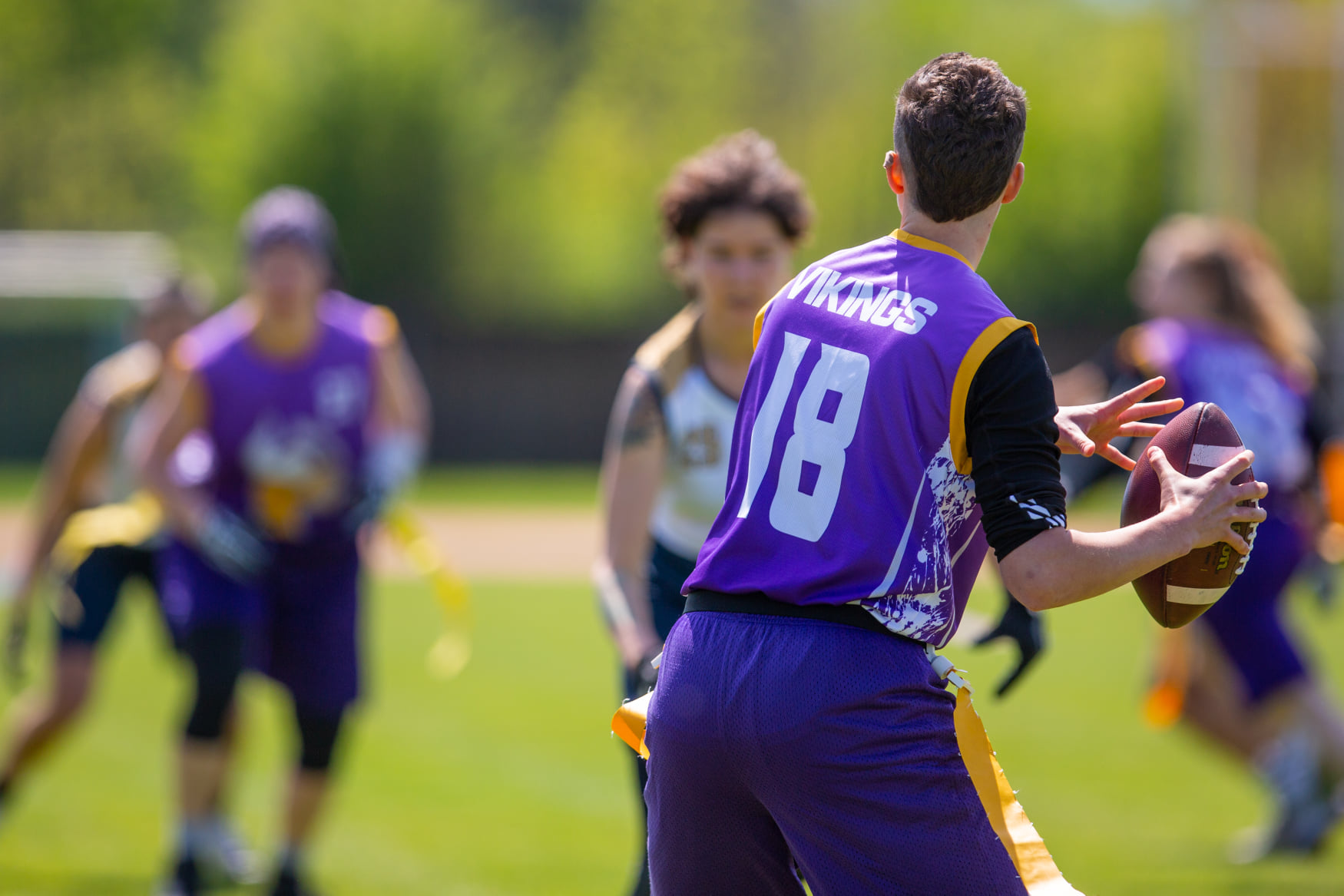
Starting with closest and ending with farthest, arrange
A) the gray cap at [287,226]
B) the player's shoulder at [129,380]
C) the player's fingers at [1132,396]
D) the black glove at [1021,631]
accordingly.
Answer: the player's fingers at [1132,396] → the black glove at [1021,631] → the gray cap at [287,226] → the player's shoulder at [129,380]

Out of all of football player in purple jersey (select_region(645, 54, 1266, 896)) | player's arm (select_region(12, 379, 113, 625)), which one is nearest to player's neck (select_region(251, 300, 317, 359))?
player's arm (select_region(12, 379, 113, 625))

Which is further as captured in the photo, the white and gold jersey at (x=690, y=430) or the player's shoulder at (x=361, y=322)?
the player's shoulder at (x=361, y=322)

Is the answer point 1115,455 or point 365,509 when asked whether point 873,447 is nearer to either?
point 1115,455

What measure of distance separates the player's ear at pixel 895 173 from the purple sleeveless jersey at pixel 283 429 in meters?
3.22

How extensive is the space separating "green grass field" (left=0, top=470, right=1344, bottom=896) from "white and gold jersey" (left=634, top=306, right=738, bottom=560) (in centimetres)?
189

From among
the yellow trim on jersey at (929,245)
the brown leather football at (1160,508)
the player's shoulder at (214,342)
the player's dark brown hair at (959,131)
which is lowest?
the player's shoulder at (214,342)

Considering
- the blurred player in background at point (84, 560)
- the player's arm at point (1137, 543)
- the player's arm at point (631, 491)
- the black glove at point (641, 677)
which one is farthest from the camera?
the blurred player in background at point (84, 560)

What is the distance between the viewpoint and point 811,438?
2.53 metres

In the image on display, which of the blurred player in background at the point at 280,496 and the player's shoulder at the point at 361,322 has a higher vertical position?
the player's shoulder at the point at 361,322

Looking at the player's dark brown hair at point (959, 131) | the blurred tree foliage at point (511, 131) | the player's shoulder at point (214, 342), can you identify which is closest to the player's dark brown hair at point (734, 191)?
the player's dark brown hair at point (959, 131)

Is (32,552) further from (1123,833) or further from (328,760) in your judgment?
(1123,833)

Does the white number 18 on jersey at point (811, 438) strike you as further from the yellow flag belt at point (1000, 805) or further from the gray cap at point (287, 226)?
the gray cap at point (287, 226)

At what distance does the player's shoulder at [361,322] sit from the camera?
577 centimetres

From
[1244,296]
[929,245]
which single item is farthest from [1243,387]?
[929,245]
